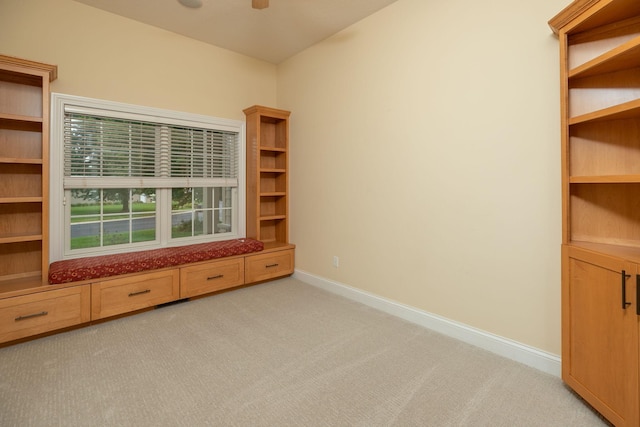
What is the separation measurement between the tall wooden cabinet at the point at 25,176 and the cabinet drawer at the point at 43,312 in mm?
157

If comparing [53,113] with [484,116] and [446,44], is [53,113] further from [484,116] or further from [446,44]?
[484,116]

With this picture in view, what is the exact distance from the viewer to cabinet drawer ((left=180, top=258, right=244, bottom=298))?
3234 mm

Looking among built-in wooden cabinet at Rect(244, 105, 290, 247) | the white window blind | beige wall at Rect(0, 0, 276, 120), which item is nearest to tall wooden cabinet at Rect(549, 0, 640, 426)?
built-in wooden cabinet at Rect(244, 105, 290, 247)

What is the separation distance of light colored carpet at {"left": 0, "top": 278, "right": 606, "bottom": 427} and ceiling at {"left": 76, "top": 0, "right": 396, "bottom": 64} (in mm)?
3012

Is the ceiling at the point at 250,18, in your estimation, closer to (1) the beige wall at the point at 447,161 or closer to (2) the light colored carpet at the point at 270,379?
(1) the beige wall at the point at 447,161

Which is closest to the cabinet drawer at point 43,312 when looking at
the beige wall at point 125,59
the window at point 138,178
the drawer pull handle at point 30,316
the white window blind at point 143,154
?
the drawer pull handle at point 30,316

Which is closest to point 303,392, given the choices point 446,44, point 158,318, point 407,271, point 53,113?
point 407,271

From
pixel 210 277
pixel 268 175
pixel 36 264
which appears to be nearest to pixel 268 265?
pixel 210 277

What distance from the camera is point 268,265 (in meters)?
3.91

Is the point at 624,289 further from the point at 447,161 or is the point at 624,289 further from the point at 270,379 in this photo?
the point at 270,379

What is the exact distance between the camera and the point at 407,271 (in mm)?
2885

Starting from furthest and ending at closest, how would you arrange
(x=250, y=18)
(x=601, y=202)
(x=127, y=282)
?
1. (x=250, y=18)
2. (x=127, y=282)
3. (x=601, y=202)

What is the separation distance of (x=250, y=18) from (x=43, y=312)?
10.8 feet

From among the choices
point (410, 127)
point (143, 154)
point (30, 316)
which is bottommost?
point (30, 316)
